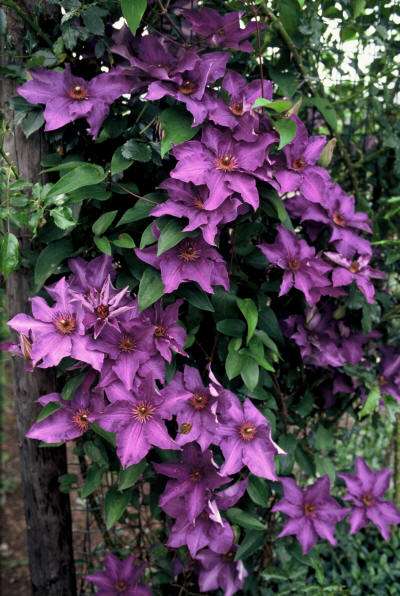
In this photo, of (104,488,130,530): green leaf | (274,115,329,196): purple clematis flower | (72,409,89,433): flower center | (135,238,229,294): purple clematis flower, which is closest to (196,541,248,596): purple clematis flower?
(104,488,130,530): green leaf

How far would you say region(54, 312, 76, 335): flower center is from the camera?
0.98m

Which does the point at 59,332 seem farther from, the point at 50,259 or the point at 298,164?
the point at 298,164

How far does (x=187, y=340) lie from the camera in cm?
115

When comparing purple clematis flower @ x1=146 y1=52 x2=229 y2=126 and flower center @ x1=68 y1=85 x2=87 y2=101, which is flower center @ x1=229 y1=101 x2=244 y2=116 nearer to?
purple clematis flower @ x1=146 y1=52 x2=229 y2=126

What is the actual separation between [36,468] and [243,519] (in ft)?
1.58

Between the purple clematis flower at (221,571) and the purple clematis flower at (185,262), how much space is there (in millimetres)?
670

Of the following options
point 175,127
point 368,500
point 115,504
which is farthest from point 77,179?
point 368,500

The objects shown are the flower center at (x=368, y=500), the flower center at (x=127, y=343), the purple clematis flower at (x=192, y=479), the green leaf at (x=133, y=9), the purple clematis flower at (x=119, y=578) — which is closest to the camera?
the green leaf at (x=133, y=9)

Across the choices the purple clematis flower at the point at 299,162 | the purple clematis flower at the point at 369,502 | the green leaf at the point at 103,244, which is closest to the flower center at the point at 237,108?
the purple clematis flower at the point at 299,162

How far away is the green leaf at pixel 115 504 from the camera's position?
1.20 metres

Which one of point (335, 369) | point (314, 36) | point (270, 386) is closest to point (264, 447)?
point (270, 386)

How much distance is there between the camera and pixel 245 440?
1113 mm

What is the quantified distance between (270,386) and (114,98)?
65cm

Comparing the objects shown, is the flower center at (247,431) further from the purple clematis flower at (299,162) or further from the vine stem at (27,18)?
the vine stem at (27,18)
